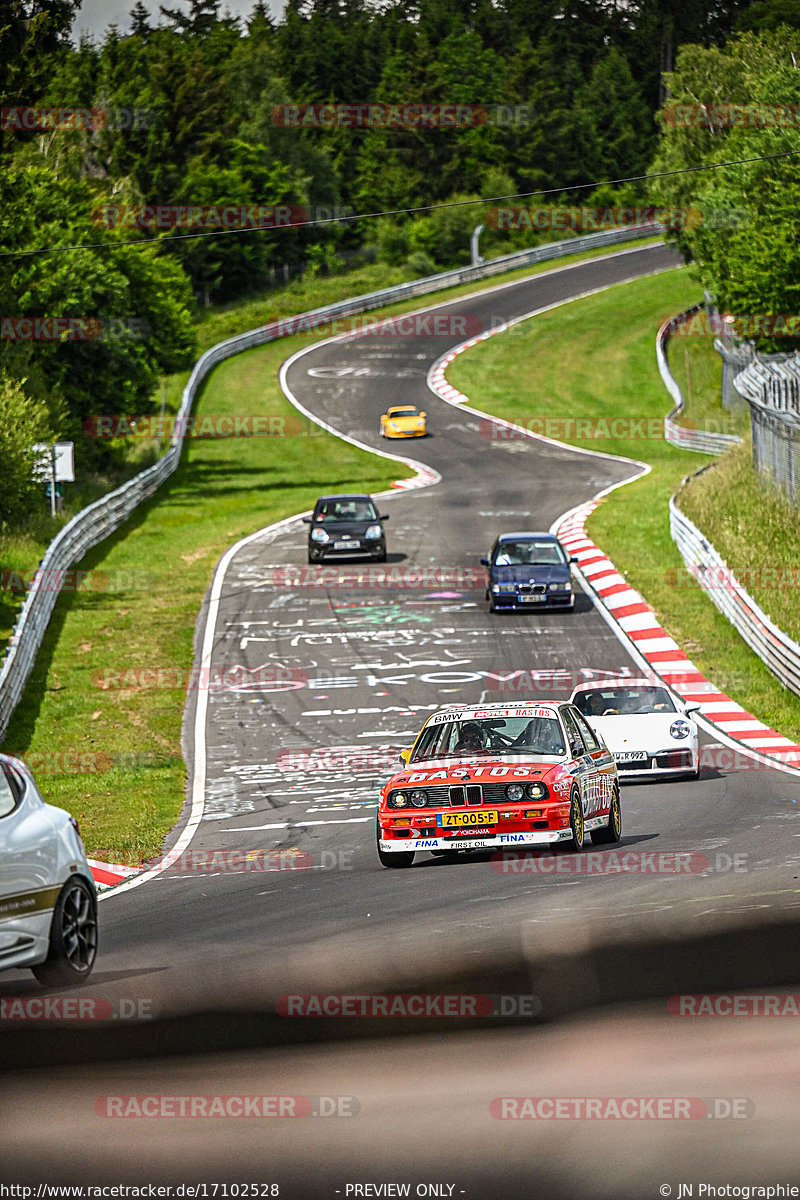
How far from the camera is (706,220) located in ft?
195

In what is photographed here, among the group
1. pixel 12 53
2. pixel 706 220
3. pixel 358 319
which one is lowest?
pixel 358 319

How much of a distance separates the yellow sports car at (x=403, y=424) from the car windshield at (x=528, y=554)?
1049 inches

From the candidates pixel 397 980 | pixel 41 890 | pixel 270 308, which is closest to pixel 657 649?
pixel 397 980

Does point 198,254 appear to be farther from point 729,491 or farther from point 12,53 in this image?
point 729,491

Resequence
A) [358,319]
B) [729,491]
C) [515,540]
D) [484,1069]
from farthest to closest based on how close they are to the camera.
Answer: [358,319] < [729,491] < [515,540] < [484,1069]

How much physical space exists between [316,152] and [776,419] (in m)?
88.1

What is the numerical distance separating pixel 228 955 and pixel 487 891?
281 cm

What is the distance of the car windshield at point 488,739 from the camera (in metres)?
14.8

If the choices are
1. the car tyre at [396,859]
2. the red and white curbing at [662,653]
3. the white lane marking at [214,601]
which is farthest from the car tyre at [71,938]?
the red and white curbing at [662,653]

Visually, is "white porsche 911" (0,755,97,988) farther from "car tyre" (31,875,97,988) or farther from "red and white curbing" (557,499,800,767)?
"red and white curbing" (557,499,800,767)

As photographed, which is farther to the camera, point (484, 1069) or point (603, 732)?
point (603, 732)

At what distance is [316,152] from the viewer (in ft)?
377

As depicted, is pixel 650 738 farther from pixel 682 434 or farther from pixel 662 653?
pixel 682 434

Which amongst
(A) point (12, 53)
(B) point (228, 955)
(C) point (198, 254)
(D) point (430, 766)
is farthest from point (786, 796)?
(C) point (198, 254)
